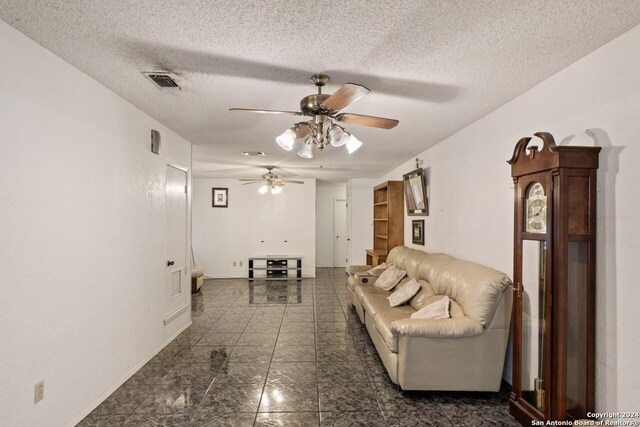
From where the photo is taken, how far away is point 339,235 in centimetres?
952

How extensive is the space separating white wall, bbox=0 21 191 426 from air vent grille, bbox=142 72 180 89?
1.52ft

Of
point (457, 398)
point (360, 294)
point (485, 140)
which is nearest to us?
point (457, 398)

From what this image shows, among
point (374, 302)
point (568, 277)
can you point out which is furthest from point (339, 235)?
point (568, 277)

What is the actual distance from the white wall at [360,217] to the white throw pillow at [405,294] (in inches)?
167

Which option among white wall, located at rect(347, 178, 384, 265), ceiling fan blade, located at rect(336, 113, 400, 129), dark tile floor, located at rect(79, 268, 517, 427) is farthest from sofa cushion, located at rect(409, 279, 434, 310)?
white wall, located at rect(347, 178, 384, 265)

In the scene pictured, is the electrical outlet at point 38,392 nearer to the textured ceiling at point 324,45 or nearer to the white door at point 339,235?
the textured ceiling at point 324,45

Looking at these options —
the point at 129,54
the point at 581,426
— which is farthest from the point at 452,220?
the point at 129,54

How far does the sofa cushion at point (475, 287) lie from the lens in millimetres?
2529

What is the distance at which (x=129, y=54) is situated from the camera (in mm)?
2031

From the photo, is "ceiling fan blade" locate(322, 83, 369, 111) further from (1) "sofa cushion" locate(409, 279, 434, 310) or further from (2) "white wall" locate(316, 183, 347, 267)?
(2) "white wall" locate(316, 183, 347, 267)

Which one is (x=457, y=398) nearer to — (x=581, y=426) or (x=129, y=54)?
(x=581, y=426)

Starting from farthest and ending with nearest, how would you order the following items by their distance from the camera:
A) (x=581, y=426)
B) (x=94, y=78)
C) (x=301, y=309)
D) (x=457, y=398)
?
(x=301, y=309) → (x=457, y=398) → (x=94, y=78) → (x=581, y=426)

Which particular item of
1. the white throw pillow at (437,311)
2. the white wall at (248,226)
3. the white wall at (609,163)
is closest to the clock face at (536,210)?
the white wall at (609,163)

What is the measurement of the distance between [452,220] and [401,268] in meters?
1.11
